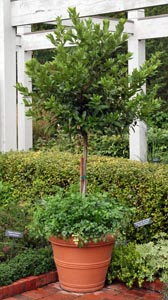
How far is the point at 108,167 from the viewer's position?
5336 mm

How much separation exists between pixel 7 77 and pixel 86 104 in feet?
9.05

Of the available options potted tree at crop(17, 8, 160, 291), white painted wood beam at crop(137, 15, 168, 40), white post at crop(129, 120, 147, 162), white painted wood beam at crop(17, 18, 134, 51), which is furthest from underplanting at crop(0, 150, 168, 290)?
white painted wood beam at crop(17, 18, 134, 51)

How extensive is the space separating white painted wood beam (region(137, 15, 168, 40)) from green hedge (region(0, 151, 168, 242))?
2071 millimetres

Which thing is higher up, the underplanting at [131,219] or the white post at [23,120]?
the white post at [23,120]

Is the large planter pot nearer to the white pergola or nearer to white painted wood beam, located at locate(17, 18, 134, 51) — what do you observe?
the white pergola

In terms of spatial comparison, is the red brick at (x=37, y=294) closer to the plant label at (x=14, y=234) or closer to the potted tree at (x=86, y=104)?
the potted tree at (x=86, y=104)

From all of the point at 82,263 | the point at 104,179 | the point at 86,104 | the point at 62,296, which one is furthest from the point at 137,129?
the point at 62,296

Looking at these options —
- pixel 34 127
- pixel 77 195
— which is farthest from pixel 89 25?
pixel 34 127

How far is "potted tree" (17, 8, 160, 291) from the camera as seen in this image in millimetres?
4297

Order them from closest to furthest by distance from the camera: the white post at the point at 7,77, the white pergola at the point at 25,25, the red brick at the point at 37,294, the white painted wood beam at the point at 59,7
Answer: the red brick at the point at 37,294 < the white painted wood beam at the point at 59,7 < the white pergola at the point at 25,25 < the white post at the point at 7,77

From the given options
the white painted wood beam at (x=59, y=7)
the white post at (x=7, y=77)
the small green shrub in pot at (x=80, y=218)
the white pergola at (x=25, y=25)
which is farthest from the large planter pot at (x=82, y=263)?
the white post at (x=7, y=77)

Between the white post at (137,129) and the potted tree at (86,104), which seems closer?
the potted tree at (86,104)

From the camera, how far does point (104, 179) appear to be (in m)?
5.30

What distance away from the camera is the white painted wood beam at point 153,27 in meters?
7.22
